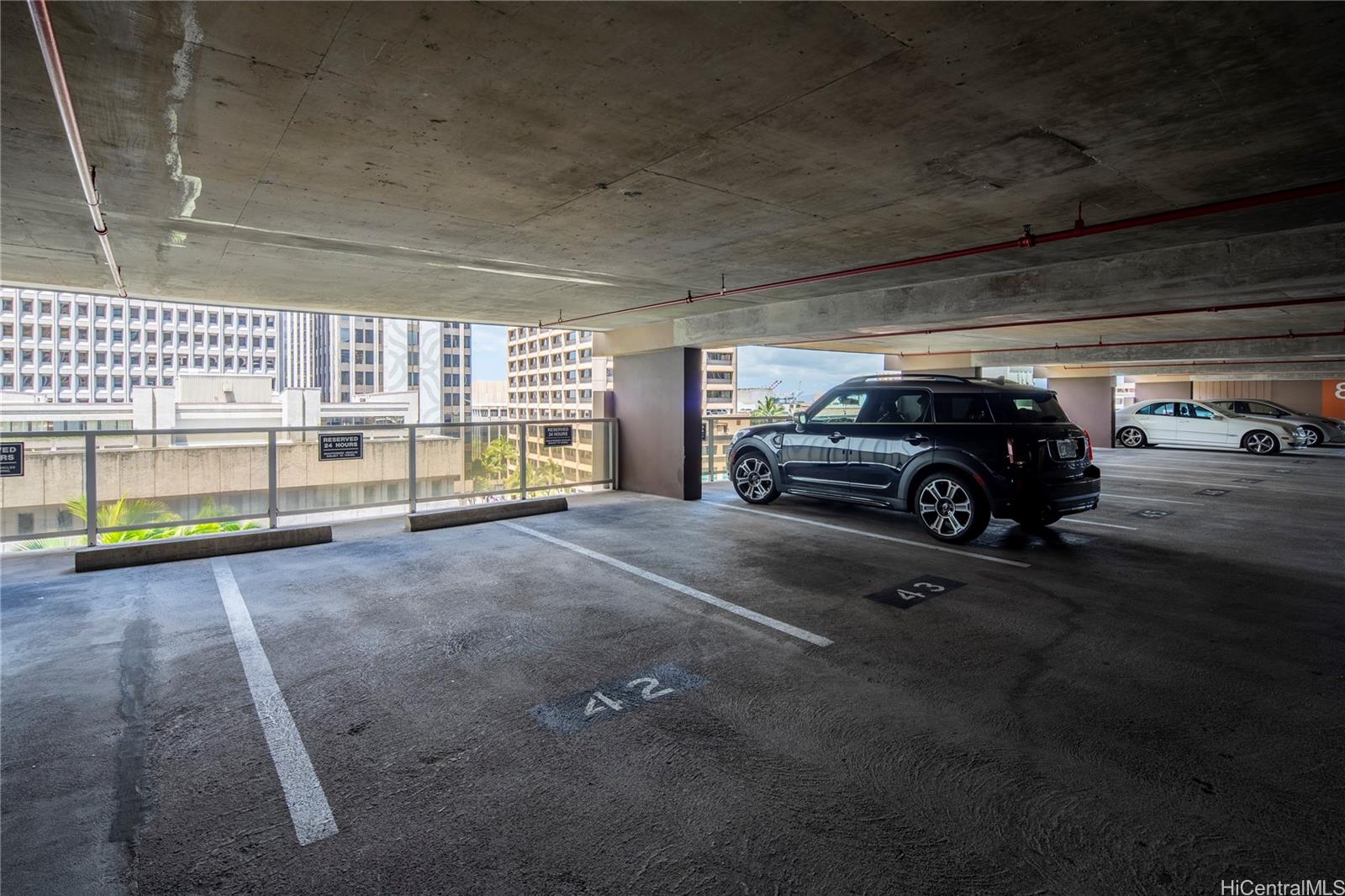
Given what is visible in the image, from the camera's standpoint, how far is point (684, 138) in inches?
155

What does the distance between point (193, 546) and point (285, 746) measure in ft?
16.2

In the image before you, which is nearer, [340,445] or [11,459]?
[11,459]

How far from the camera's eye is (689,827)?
8.48 feet

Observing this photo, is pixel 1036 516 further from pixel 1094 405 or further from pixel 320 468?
pixel 1094 405

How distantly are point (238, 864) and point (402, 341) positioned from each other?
11080cm

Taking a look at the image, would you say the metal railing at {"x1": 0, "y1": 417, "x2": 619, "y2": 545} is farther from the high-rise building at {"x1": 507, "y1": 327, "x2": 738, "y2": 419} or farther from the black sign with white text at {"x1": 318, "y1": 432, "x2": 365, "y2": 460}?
the high-rise building at {"x1": 507, "y1": 327, "x2": 738, "y2": 419}

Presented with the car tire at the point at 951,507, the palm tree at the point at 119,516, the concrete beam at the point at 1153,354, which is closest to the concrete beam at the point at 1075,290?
the car tire at the point at 951,507

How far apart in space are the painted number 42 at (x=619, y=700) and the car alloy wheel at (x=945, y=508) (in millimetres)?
4863

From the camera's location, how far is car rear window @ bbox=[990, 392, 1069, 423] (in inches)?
289

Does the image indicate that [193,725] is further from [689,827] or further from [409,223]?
[409,223]

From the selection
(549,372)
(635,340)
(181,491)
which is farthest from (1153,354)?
(549,372)

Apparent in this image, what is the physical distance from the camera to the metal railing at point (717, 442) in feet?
43.5

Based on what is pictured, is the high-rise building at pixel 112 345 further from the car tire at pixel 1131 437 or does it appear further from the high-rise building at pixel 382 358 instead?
the car tire at pixel 1131 437

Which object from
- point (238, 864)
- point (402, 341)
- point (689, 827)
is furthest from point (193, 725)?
point (402, 341)
